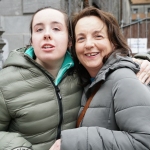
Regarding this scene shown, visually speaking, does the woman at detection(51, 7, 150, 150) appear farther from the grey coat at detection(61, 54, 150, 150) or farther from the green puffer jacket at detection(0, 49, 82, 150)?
the green puffer jacket at detection(0, 49, 82, 150)

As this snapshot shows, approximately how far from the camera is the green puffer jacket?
1.76 m

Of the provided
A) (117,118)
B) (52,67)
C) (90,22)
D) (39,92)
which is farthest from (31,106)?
(90,22)

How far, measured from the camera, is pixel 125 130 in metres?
1.47

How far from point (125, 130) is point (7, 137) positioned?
77cm

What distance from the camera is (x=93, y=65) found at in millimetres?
1915

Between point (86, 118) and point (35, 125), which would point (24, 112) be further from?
point (86, 118)

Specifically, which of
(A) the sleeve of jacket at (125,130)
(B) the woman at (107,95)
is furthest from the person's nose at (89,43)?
(A) the sleeve of jacket at (125,130)

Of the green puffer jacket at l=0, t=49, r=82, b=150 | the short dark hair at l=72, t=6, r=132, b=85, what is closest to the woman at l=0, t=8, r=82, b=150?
the green puffer jacket at l=0, t=49, r=82, b=150

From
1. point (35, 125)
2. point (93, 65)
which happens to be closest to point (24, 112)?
point (35, 125)

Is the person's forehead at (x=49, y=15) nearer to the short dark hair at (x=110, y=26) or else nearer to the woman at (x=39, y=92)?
the woman at (x=39, y=92)

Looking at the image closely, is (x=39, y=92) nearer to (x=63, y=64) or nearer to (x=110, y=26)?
(x=63, y=64)

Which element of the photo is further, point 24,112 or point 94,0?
point 94,0

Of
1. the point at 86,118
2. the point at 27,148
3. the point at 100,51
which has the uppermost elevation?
the point at 100,51

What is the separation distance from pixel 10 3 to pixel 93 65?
4.26 meters
